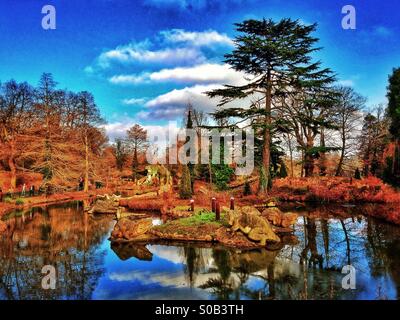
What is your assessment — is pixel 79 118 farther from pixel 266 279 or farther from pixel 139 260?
pixel 266 279

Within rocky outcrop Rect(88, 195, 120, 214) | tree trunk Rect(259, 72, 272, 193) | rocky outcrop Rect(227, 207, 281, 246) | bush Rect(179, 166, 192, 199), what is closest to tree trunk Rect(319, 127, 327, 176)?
tree trunk Rect(259, 72, 272, 193)

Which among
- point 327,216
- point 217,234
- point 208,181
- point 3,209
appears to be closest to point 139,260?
point 217,234

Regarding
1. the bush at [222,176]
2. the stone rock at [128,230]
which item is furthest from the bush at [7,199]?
the bush at [222,176]

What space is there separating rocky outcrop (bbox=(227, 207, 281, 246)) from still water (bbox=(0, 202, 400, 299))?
774mm

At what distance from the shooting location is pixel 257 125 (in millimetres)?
23547

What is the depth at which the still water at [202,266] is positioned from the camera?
25.7ft

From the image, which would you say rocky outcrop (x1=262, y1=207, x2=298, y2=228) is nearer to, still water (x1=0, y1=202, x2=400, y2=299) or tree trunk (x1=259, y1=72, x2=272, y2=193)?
still water (x1=0, y1=202, x2=400, y2=299)

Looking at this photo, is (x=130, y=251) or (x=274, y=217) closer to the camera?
(x=130, y=251)

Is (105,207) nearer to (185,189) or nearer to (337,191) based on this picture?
(185,189)

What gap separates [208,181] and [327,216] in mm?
19890

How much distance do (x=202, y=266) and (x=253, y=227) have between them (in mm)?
3095

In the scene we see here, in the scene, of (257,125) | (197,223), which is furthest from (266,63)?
(197,223)

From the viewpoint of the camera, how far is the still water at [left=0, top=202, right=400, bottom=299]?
784 cm

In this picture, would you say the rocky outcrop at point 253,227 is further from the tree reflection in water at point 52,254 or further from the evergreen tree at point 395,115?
the evergreen tree at point 395,115
